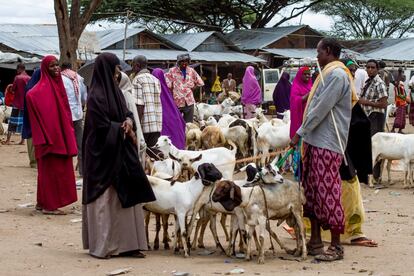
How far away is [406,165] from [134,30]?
2387cm

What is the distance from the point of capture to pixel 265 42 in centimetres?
3997

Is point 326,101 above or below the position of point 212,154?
above

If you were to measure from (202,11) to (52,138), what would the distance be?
3824 cm

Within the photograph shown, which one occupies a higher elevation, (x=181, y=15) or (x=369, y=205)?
(x=181, y=15)

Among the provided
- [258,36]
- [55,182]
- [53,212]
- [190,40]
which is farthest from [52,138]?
[258,36]

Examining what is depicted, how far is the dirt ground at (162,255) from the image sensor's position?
21.7 feet

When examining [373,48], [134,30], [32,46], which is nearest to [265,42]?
[373,48]

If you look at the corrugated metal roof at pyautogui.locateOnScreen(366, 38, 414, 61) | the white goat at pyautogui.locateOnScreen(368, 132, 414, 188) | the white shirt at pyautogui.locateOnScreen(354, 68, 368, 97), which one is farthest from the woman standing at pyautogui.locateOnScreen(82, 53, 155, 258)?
the corrugated metal roof at pyautogui.locateOnScreen(366, 38, 414, 61)

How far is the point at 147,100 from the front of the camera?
980cm

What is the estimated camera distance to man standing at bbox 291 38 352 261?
681 cm

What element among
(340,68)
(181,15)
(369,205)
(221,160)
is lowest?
(369,205)

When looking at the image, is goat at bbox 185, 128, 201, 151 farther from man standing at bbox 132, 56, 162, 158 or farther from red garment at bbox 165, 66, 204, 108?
man standing at bbox 132, 56, 162, 158

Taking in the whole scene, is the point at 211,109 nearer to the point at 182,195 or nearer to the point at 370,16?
the point at 182,195

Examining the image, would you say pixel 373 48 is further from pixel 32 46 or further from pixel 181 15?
pixel 32 46
